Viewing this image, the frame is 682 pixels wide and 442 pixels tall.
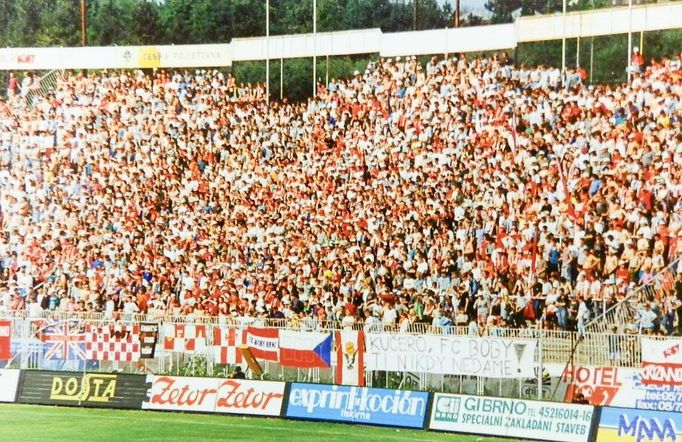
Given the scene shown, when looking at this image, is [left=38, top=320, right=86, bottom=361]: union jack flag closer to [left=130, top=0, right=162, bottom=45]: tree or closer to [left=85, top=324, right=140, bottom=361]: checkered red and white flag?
[left=85, top=324, right=140, bottom=361]: checkered red and white flag

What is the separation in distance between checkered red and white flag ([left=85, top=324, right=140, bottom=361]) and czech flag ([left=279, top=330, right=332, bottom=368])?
4.01 m

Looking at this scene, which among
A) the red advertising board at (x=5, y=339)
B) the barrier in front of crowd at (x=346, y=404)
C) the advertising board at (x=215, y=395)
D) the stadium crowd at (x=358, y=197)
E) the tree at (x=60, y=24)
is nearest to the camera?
the barrier in front of crowd at (x=346, y=404)

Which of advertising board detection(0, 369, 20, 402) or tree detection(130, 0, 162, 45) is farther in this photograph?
tree detection(130, 0, 162, 45)

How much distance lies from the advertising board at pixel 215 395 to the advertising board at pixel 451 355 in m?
2.12

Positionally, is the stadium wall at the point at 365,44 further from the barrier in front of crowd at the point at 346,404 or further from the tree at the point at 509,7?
the barrier in front of crowd at the point at 346,404

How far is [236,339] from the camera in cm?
2697

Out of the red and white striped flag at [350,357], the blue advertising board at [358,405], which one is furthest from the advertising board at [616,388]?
the red and white striped flag at [350,357]

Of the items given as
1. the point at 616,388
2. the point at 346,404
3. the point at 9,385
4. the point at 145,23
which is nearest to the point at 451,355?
the point at 346,404

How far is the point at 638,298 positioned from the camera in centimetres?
2325

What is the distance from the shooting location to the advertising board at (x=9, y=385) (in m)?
27.4

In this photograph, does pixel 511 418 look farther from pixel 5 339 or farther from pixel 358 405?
pixel 5 339

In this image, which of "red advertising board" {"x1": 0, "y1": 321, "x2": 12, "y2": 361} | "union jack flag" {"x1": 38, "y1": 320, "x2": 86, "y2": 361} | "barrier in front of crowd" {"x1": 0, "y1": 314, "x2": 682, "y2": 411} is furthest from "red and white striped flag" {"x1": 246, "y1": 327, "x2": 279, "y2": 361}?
"red advertising board" {"x1": 0, "y1": 321, "x2": 12, "y2": 361}

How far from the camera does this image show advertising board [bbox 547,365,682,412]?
67.9 ft

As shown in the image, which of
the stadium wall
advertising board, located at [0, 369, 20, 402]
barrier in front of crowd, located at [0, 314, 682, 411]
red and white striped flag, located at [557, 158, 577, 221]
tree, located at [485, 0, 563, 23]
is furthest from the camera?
tree, located at [485, 0, 563, 23]
